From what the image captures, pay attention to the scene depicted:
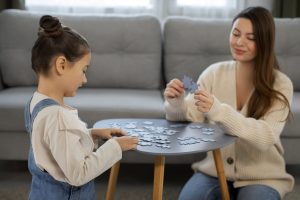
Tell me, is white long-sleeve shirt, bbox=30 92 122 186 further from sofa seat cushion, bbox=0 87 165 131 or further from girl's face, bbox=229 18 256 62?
sofa seat cushion, bbox=0 87 165 131

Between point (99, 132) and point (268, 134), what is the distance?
71 cm

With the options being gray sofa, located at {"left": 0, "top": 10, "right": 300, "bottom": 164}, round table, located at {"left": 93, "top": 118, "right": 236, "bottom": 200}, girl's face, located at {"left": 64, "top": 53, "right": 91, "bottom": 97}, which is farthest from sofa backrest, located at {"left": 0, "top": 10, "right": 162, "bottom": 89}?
girl's face, located at {"left": 64, "top": 53, "right": 91, "bottom": 97}

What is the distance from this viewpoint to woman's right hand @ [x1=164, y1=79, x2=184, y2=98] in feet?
6.87

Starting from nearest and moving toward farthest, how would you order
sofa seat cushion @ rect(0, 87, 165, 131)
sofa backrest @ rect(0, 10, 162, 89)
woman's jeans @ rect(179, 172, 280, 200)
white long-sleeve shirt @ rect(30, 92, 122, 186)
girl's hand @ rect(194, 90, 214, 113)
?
white long-sleeve shirt @ rect(30, 92, 122, 186), girl's hand @ rect(194, 90, 214, 113), woman's jeans @ rect(179, 172, 280, 200), sofa seat cushion @ rect(0, 87, 165, 131), sofa backrest @ rect(0, 10, 162, 89)

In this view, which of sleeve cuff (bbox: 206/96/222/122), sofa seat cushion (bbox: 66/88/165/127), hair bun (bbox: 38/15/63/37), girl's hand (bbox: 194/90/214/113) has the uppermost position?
hair bun (bbox: 38/15/63/37)

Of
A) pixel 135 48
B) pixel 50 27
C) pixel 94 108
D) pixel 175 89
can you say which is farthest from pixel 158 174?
pixel 135 48

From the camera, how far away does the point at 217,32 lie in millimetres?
3383

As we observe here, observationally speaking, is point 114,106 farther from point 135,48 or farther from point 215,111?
point 215,111

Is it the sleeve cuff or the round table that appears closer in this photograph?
the round table

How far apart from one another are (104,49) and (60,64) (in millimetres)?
1838

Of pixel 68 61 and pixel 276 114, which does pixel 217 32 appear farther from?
pixel 68 61

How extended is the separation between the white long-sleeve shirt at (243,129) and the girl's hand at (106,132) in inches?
14.4

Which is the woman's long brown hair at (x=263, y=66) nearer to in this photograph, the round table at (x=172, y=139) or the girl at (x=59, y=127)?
the round table at (x=172, y=139)

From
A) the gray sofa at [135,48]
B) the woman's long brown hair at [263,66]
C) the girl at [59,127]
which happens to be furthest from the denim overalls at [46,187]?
the gray sofa at [135,48]
